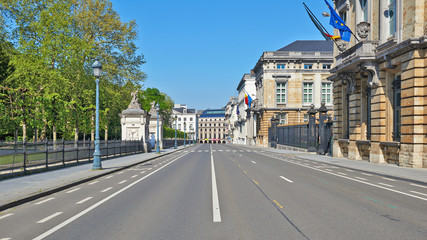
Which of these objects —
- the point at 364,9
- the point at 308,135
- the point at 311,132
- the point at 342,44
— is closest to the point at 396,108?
the point at 342,44

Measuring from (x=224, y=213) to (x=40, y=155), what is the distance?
11767mm

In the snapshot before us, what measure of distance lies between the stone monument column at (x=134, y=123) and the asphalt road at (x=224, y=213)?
25.1 meters

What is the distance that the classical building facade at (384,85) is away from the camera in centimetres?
1850

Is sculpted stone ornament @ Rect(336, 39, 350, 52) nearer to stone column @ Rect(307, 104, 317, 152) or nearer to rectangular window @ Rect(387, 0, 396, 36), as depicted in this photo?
rectangular window @ Rect(387, 0, 396, 36)

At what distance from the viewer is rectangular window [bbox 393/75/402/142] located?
69.0ft

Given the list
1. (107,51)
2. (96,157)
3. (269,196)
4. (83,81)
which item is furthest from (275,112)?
(269,196)

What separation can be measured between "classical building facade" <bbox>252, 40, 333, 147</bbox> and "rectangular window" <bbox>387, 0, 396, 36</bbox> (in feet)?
152

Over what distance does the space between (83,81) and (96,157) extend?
17086mm

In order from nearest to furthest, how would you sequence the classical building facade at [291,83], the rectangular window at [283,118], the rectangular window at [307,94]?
the classical building facade at [291,83] < the rectangular window at [283,118] < the rectangular window at [307,94]

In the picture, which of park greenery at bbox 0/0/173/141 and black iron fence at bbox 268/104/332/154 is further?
black iron fence at bbox 268/104/332/154

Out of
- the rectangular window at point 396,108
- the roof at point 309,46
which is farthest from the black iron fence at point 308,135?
the roof at point 309,46

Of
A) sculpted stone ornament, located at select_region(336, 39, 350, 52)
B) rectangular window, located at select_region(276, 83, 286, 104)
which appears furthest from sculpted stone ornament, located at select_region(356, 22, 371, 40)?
rectangular window, located at select_region(276, 83, 286, 104)

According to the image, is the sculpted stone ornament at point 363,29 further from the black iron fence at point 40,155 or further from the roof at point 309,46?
the roof at point 309,46

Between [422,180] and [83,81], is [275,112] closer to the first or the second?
[83,81]
